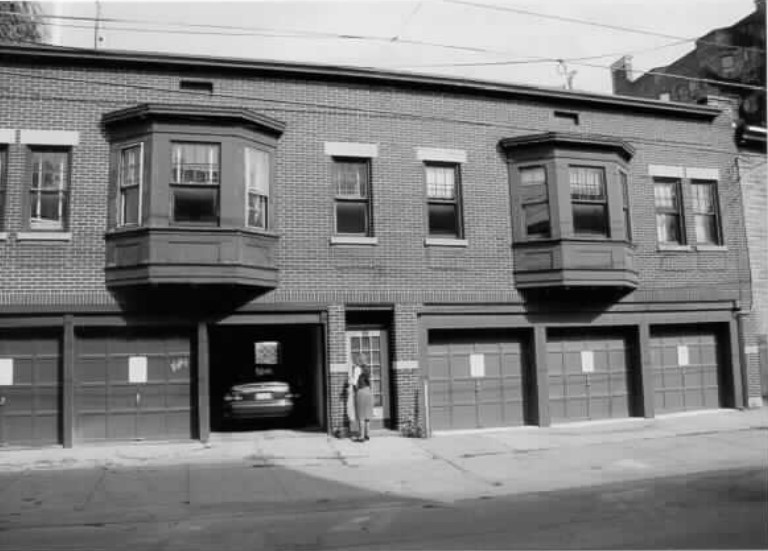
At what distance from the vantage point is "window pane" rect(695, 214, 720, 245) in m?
17.0

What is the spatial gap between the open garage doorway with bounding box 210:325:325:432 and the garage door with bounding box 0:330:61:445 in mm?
3299

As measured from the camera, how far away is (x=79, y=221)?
1290 centimetres

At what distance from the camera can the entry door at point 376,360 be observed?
14227 mm

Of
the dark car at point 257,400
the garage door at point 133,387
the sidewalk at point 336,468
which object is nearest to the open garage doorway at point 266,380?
the dark car at point 257,400

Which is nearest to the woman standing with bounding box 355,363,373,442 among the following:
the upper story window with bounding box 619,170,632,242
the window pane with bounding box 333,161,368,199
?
the window pane with bounding box 333,161,368,199

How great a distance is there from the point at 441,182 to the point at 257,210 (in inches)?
168

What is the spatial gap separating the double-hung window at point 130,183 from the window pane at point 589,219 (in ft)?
31.1

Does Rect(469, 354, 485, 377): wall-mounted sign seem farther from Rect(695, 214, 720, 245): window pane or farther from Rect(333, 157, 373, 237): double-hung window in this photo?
Rect(695, 214, 720, 245): window pane

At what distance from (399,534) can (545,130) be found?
445 inches

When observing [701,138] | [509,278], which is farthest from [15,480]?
[701,138]

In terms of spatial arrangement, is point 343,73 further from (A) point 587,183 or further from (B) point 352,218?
(A) point 587,183

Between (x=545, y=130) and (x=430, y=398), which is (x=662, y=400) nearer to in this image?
(x=430, y=398)

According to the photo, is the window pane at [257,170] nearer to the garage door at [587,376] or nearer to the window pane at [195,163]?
the window pane at [195,163]

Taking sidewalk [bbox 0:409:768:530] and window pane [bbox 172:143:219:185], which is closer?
sidewalk [bbox 0:409:768:530]
